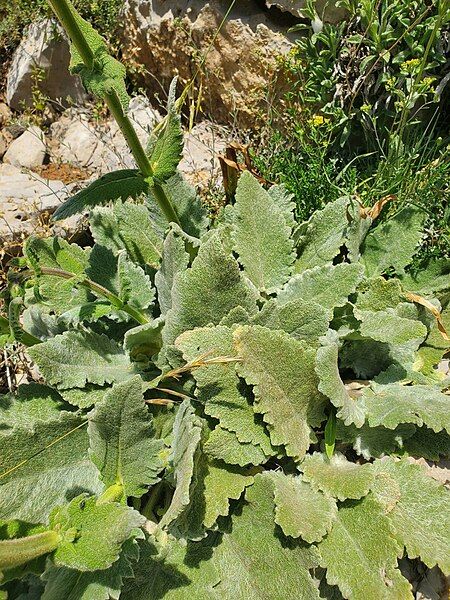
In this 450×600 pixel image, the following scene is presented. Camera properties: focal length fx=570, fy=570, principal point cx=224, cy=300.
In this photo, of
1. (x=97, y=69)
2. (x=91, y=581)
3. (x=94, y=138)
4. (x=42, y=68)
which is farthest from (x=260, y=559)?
(x=42, y=68)

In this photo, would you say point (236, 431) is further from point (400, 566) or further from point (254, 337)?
point (400, 566)

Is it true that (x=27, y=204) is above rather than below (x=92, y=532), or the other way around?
above

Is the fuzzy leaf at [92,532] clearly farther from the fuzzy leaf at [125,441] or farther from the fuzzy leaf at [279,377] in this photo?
the fuzzy leaf at [279,377]

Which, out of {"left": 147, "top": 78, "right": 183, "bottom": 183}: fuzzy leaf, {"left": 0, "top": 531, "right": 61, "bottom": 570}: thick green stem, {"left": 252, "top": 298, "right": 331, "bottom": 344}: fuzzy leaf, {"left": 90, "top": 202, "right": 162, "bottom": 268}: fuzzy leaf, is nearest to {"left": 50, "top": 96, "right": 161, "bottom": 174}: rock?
{"left": 90, "top": 202, "right": 162, "bottom": 268}: fuzzy leaf

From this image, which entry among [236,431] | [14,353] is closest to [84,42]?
[236,431]

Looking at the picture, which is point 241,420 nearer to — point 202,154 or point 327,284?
point 327,284

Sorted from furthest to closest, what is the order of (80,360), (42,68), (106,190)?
(42,68) < (80,360) < (106,190)

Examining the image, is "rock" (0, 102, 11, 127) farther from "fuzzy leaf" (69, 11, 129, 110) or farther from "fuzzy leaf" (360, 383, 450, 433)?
"fuzzy leaf" (360, 383, 450, 433)

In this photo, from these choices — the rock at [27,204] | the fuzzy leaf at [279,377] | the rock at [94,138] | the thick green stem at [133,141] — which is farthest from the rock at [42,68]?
the fuzzy leaf at [279,377]

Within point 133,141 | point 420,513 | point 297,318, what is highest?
point 133,141
